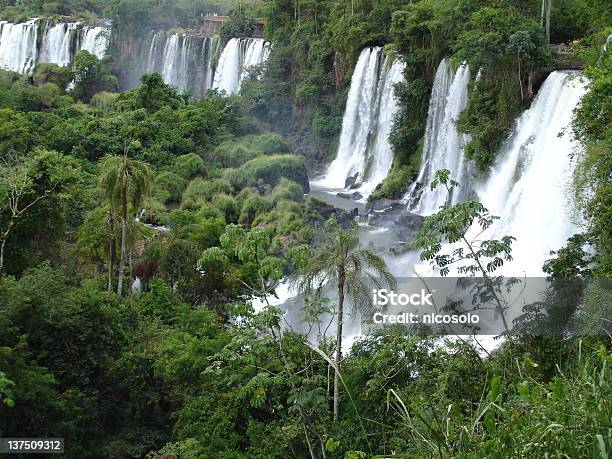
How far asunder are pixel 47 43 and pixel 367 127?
2908 centimetres

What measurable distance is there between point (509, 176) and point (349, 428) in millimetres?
12504

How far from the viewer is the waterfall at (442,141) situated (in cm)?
2259

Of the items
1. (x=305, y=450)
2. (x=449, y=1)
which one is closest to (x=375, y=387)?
(x=305, y=450)

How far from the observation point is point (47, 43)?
1934 inches

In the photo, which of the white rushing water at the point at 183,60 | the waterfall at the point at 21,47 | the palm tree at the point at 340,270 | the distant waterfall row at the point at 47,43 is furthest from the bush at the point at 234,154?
the waterfall at the point at 21,47

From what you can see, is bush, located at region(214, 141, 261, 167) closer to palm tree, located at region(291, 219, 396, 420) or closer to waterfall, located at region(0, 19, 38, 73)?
palm tree, located at region(291, 219, 396, 420)

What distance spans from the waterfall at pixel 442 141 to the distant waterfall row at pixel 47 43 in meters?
30.1

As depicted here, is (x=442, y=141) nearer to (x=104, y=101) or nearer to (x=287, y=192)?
(x=287, y=192)

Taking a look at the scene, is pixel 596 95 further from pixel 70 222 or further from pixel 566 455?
pixel 70 222

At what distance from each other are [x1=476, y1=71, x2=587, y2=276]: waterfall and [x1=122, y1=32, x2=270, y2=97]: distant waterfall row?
799 inches

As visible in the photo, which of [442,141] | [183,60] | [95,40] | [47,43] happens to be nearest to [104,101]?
[183,60]

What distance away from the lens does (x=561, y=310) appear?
32.4 ft

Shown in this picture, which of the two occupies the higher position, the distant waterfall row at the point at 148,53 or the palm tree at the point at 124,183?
the distant waterfall row at the point at 148,53

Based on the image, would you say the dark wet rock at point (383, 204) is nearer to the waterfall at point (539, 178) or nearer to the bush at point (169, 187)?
the waterfall at point (539, 178)
